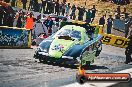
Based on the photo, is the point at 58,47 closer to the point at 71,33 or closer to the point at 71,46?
the point at 71,46

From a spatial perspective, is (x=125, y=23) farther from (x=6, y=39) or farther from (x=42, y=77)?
(x=42, y=77)

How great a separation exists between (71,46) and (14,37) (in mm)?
5011

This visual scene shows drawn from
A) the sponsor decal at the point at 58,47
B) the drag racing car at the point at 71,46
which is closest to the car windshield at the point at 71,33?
the drag racing car at the point at 71,46

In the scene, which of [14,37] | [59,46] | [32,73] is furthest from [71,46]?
[14,37]

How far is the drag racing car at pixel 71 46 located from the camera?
9062 millimetres

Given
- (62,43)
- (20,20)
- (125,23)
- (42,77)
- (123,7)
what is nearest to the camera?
(42,77)

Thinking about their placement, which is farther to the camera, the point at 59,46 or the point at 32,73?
the point at 59,46

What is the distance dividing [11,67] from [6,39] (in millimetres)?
4893

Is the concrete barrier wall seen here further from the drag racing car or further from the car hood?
the car hood

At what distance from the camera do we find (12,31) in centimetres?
1373

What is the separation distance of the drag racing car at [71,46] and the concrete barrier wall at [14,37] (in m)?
4.09

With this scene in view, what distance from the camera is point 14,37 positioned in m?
13.8

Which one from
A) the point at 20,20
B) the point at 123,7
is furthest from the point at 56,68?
the point at 123,7

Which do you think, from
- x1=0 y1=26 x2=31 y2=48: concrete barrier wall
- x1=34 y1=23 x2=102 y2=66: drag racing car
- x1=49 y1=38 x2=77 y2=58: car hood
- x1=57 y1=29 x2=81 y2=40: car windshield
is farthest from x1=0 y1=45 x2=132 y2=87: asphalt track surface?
x1=0 y1=26 x2=31 y2=48: concrete barrier wall
